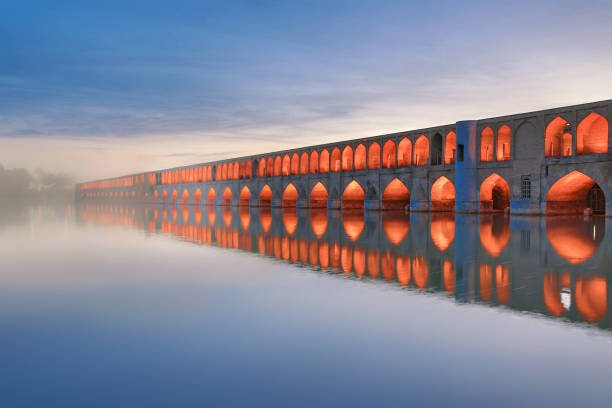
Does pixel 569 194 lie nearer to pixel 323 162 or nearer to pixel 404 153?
pixel 404 153

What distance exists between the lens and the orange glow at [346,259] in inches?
253

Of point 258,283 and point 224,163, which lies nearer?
point 258,283

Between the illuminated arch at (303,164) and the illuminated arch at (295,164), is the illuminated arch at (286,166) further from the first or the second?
the illuminated arch at (303,164)

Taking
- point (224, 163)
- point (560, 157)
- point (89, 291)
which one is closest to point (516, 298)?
point (89, 291)

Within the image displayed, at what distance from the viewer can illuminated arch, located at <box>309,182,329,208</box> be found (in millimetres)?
37375

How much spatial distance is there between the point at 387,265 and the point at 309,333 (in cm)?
345

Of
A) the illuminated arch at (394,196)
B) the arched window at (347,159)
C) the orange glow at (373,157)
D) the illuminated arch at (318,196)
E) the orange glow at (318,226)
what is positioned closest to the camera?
the orange glow at (318,226)

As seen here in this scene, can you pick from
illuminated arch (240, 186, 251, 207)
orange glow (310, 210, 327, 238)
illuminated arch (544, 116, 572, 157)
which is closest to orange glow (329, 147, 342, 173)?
illuminated arch (240, 186, 251, 207)

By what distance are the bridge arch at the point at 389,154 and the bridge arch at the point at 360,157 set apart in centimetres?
172

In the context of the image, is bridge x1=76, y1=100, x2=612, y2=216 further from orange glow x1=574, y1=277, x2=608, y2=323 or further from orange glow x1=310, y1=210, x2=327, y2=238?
orange glow x1=574, y1=277, x2=608, y2=323

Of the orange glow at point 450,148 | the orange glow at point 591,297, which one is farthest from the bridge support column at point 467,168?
the orange glow at point 591,297

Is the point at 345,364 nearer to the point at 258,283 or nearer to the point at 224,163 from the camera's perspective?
the point at 258,283

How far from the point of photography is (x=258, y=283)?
18.0 feet

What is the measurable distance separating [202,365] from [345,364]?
833 mm
